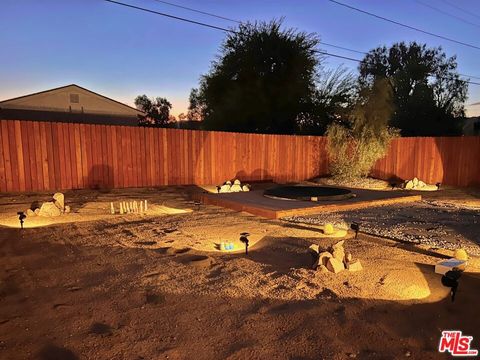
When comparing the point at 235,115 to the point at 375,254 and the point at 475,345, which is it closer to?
the point at 375,254

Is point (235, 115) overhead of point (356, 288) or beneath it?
overhead

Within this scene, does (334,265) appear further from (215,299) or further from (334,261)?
(215,299)

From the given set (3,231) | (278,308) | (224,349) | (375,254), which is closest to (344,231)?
(375,254)

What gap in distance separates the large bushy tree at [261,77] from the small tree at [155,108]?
13695 millimetres

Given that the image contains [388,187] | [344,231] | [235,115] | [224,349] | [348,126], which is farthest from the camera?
[235,115]

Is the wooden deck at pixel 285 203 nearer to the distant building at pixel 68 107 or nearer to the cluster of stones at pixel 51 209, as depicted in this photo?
the cluster of stones at pixel 51 209

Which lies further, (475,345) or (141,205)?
(141,205)

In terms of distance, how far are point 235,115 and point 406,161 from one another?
25.4 feet

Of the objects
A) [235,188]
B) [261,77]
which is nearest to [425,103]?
[261,77]

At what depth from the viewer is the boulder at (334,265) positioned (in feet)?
10.4

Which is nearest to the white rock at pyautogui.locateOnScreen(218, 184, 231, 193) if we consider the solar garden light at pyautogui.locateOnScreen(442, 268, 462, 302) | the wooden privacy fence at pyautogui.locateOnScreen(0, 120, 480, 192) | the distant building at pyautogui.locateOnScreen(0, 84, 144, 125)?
the wooden privacy fence at pyautogui.locateOnScreen(0, 120, 480, 192)

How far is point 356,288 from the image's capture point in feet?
9.37

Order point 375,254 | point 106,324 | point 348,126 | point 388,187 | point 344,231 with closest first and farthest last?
point 106,324, point 375,254, point 344,231, point 388,187, point 348,126

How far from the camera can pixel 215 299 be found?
8.78 feet
